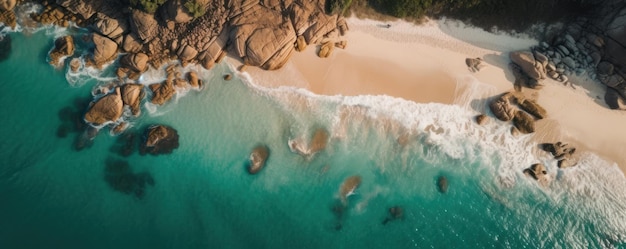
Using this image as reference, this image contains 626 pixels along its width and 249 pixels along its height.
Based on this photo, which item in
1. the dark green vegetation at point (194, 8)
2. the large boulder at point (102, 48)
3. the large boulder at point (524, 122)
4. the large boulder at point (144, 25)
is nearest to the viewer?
the dark green vegetation at point (194, 8)

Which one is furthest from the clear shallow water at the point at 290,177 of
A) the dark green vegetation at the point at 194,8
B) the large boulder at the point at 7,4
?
the dark green vegetation at the point at 194,8

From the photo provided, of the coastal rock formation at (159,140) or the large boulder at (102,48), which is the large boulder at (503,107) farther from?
the large boulder at (102,48)

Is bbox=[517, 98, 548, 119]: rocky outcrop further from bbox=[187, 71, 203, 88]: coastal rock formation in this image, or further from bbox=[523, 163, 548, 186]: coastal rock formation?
bbox=[187, 71, 203, 88]: coastal rock formation

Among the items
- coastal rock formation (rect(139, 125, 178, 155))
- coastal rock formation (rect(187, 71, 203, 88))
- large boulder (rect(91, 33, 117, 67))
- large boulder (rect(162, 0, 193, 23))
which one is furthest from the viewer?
coastal rock formation (rect(187, 71, 203, 88))

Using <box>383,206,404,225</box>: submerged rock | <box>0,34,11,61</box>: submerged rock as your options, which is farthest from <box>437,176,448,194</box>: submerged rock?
<box>0,34,11,61</box>: submerged rock

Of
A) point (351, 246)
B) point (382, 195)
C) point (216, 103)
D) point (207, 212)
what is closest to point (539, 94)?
point (382, 195)

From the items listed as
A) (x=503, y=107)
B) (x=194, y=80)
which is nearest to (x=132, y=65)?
(x=194, y=80)

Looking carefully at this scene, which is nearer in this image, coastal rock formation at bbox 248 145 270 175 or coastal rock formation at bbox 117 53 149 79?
coastal rock formation at bbox 117 53 149 79
